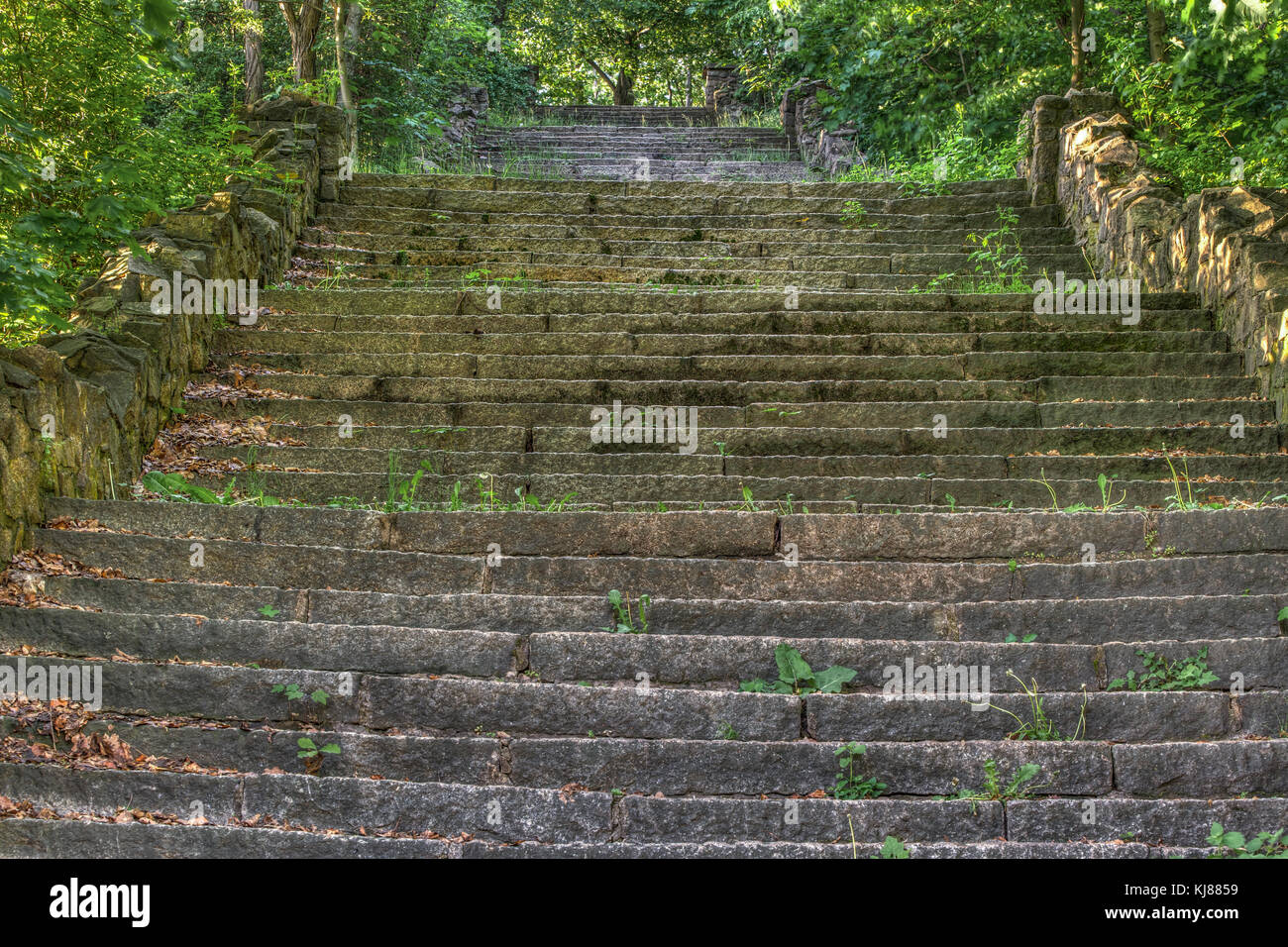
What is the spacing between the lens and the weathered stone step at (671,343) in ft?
25.5

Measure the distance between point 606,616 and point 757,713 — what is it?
0.82 m

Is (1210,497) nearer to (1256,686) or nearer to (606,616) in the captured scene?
(1256,686)

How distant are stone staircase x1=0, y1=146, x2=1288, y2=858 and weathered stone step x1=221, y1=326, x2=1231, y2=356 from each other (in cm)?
3

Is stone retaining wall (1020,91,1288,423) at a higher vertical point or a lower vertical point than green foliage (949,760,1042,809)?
higher

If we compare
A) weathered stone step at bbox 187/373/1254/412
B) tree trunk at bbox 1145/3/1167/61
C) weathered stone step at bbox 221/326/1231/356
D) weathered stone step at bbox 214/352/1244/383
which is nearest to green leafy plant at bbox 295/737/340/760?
weathered stone step at bbox 187/373/1254/412

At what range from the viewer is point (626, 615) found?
4539 mm

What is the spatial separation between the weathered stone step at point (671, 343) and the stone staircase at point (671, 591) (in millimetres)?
26

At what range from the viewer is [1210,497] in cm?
585

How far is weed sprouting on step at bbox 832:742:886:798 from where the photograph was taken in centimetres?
372

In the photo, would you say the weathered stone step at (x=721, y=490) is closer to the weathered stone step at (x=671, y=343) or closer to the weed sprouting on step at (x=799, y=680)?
the weed sprouting on step at (x=799, y=680)

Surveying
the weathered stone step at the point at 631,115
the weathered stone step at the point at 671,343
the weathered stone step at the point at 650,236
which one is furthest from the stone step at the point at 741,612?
the weathered stone step at the point at 631,115

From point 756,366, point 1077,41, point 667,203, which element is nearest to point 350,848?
point 756,366

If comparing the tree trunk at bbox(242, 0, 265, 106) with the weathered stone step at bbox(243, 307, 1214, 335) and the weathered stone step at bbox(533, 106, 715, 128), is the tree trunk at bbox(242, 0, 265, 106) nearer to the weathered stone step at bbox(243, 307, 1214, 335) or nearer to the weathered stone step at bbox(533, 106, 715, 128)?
the weathered stone step at bbox(533, 106, 715, 128)

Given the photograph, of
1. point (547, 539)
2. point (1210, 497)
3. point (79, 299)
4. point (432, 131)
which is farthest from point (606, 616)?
point (432, 131)
